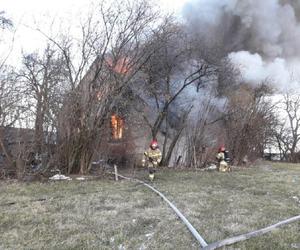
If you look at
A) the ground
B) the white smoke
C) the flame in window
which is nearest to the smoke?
the white smoke

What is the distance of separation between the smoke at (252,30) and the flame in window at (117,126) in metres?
5.40

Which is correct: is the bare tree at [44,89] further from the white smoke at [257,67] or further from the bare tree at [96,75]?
the white smoke at [257,67]

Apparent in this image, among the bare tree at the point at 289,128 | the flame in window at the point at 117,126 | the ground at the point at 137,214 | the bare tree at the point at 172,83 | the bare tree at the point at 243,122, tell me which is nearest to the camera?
the ground at the point at 137,214

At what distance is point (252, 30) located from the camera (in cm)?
1627

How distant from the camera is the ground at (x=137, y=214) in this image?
4.29 m

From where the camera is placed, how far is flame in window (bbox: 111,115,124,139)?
11664 millimetres

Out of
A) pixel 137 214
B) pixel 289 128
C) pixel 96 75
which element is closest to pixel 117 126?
pixel 96 75

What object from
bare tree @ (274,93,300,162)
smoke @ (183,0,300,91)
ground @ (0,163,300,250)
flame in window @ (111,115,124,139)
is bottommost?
ground @ (0,163,300,250)

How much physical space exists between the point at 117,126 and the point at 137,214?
705 centimetres

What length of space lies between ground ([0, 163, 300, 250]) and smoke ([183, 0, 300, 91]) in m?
9.09

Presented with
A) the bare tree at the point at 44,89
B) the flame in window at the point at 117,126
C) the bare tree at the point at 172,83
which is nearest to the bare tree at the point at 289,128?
the bare tree at the point at 172,83

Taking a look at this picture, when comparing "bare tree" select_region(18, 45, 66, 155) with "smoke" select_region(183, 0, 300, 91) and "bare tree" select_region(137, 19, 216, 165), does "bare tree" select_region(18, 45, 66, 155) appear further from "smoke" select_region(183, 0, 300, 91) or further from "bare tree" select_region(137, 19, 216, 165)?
"smoke" select_region(183, 0, 300, 91)

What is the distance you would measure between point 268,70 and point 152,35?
6.82 metres

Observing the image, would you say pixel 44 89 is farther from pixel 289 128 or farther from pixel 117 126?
pixel 289 128
